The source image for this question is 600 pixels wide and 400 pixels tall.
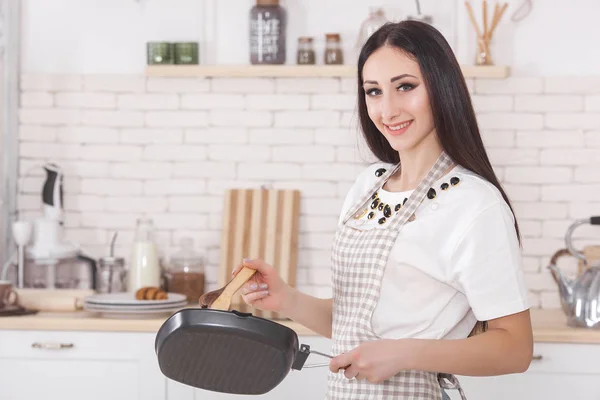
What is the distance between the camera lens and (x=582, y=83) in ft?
11.5

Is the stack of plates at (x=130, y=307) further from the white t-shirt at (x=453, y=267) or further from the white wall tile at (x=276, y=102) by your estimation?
the white t-shirt at (x=453, y=267)

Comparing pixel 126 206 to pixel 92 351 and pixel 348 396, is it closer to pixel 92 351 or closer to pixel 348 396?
pixel 92 351

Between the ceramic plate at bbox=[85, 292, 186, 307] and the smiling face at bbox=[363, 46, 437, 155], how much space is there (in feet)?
4.79

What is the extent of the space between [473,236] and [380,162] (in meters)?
0.47

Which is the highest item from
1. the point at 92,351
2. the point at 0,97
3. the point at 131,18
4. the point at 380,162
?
the point at 131,18

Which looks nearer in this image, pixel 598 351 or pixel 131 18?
pixel 598 351

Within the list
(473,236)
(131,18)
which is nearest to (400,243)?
(473,236)

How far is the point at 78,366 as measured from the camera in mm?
3107

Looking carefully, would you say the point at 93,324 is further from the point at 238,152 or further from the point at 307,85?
the point at 307,85

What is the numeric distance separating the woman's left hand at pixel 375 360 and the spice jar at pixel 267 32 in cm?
193

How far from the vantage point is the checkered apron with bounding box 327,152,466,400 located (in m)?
1.94

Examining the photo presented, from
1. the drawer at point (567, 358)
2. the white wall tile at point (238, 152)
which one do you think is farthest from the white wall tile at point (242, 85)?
the drawer at point (567, 358)

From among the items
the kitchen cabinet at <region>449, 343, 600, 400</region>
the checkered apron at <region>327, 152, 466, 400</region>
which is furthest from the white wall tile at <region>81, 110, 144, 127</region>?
the checkered apron at <region>327, 152, 466, 400</region>

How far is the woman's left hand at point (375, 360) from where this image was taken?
169 centimetres
